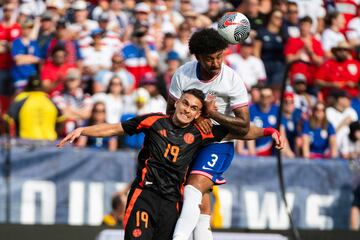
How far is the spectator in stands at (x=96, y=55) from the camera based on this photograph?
1452cm

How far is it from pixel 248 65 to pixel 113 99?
240cm

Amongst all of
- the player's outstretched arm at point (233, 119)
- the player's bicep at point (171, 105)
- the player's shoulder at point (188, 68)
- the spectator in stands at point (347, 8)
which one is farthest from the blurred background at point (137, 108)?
the player's outstretched arm at point (233, 119)

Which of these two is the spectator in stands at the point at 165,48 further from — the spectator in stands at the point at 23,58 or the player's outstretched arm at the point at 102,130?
the player's outstretched arm at the point at 102,130

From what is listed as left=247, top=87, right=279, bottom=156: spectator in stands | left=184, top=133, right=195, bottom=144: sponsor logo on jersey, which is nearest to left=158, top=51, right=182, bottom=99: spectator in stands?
left=247, top=87, right=279, bottom=156: spectator in stands

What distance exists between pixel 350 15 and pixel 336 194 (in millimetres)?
4786

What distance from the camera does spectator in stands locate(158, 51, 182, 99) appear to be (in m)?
13.7

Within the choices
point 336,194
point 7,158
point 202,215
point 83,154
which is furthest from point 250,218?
point 202,215

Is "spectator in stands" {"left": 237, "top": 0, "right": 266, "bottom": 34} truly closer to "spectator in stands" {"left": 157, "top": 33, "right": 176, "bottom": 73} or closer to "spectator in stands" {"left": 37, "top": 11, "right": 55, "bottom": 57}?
"spectator in stands" {"left": 157, "top": 33, "right": 176, "bottom": 73}

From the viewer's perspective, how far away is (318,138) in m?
14.2

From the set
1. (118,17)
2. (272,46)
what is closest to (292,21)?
(272,46)

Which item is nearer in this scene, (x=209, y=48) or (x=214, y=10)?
(x=209, y=48)

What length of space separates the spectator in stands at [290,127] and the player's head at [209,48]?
5.05 metres

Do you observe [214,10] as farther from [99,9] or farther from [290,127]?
[290,127]

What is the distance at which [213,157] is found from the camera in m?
9.28
